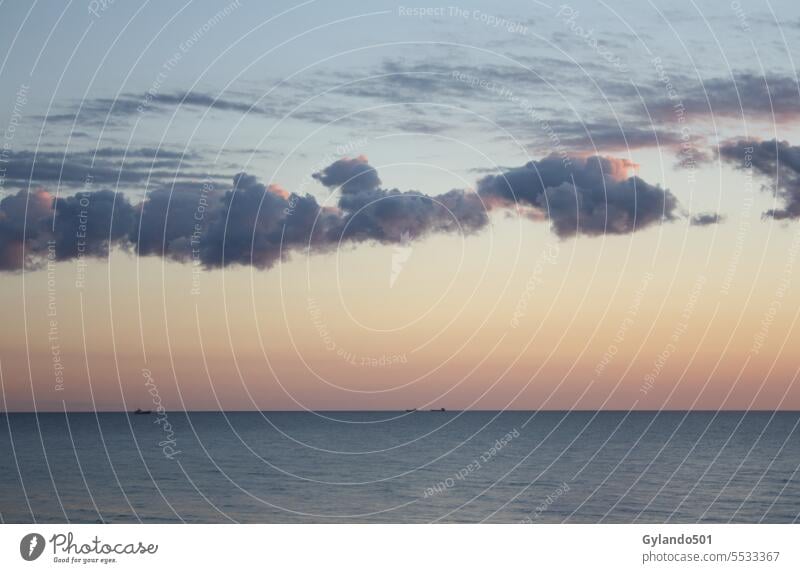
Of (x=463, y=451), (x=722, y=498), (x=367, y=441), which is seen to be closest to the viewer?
(x=722, y=498)

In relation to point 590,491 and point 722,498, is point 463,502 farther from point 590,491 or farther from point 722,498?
point 722,498

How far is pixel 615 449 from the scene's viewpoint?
17050 centimetres
